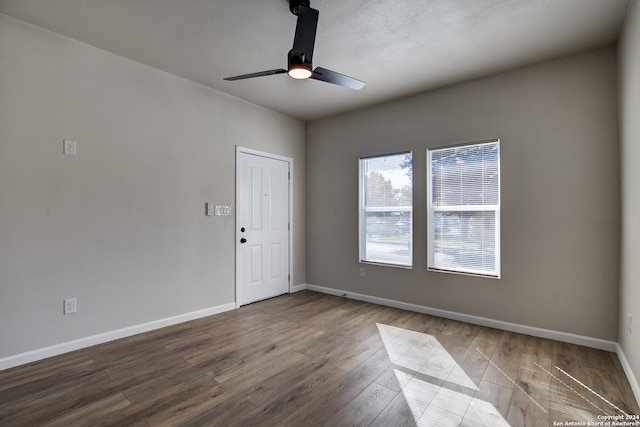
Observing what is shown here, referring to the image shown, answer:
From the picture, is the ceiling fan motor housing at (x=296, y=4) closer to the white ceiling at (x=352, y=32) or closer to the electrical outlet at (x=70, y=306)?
the white ceiling at (x=352, y=32)

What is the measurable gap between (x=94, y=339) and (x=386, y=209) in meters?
3.66

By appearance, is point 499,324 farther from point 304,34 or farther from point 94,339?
point 94,339

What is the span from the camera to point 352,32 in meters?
2.68

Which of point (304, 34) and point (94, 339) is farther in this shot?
point (94, 339)

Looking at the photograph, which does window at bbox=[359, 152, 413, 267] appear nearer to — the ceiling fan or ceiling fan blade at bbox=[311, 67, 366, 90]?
ceiling fan blade at bbox=[311, 67, 366, 90]

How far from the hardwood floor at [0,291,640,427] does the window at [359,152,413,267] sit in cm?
116

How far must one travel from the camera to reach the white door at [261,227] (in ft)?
14.1

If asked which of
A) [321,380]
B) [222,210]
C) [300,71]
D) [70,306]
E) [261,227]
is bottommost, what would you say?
[321,380]

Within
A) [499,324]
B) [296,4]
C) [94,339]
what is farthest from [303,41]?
[499,324]

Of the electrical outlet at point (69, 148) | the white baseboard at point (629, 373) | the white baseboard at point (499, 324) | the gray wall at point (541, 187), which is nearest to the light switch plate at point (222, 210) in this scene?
the electrical outlet at point (69, 148)

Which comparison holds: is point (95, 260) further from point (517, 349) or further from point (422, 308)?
point (517, 349)

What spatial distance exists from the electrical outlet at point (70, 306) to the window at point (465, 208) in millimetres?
3842

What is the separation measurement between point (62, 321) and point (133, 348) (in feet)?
2.15

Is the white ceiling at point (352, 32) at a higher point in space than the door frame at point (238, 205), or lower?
higher
